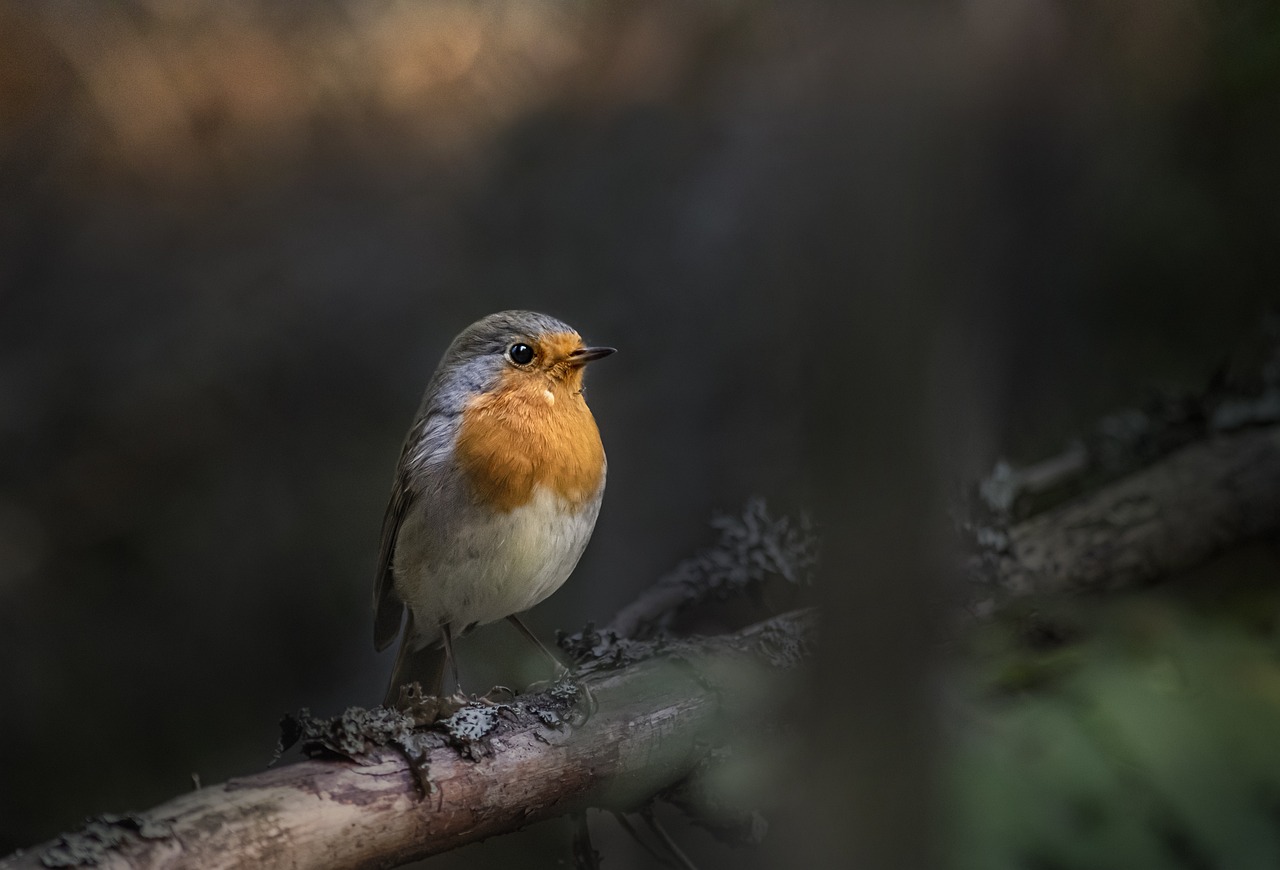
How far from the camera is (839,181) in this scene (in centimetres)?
71

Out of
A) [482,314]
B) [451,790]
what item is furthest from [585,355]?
[482,314]

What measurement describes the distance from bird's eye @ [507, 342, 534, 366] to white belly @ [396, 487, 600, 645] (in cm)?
25

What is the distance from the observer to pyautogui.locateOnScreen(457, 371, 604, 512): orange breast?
77.2 inches

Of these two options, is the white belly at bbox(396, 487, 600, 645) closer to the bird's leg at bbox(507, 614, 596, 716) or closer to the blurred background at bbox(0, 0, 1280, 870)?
the bird's leg at bbox(507, 614, 596, 716)

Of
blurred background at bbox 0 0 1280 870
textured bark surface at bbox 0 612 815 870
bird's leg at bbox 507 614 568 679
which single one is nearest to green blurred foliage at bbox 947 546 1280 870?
blurred background at bbox 0 0 1280 870

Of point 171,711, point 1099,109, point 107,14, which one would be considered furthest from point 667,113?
point 171,711

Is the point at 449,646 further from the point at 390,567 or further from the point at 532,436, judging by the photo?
the point at 532,436

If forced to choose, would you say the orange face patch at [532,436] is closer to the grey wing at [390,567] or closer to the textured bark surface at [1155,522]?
the grey wing at [390,567]

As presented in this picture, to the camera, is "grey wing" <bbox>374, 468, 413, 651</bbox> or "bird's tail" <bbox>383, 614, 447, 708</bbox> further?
"bird's tail" <bbox>383, 614, 447, 708</bbox>

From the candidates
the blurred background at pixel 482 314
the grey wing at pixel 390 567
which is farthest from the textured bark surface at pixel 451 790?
the grey wing at pixel 390 567

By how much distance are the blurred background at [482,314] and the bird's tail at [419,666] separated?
0.15 m

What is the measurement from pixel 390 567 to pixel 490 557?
0.27m

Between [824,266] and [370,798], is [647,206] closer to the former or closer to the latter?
[370,798]

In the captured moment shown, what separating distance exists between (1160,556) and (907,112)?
241cm
